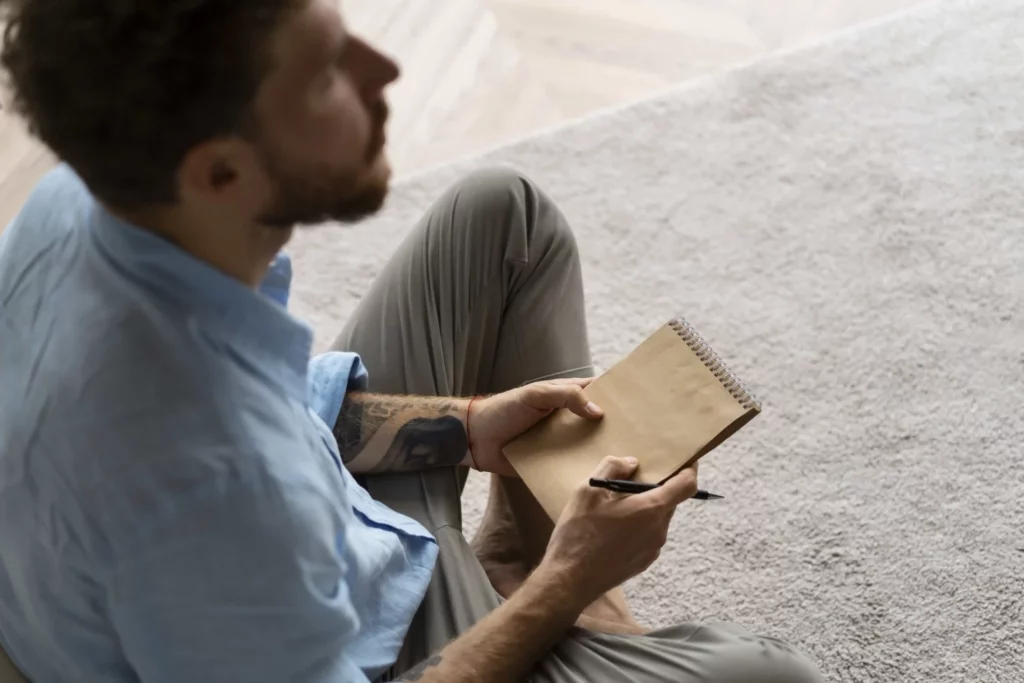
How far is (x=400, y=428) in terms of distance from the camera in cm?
89

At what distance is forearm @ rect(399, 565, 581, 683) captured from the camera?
0.74 meters

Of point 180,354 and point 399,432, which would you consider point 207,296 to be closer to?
point 180,354

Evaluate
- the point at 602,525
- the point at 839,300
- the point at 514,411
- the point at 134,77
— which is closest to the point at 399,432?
the point at 514,411

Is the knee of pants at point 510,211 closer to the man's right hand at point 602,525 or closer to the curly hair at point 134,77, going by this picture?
the man's right hand at point 602,525

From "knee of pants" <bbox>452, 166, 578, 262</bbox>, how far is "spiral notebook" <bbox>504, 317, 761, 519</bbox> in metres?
0.17

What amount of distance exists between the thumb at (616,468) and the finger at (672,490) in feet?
0.07

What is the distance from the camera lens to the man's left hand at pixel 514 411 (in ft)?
2.79

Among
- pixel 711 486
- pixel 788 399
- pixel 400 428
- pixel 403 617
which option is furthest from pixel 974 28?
pixel 403 617

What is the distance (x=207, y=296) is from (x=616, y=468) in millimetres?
375

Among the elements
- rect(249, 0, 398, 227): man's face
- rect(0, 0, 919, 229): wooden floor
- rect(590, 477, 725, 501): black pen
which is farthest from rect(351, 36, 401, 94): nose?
rect(0, 0, 919, 229): wooden floor

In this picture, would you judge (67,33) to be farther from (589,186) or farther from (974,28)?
(974,28)

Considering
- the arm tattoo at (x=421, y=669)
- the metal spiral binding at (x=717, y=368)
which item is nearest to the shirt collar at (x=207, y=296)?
the arm tattoo at (x=421, y=669)

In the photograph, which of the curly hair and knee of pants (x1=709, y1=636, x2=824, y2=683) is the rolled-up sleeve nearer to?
the curly hair

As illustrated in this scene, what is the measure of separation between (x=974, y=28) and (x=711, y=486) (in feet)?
3.31
